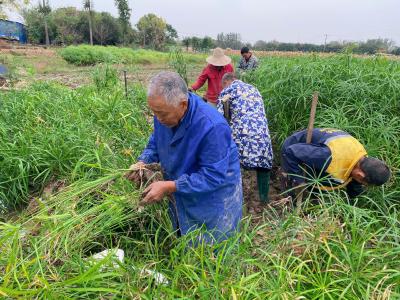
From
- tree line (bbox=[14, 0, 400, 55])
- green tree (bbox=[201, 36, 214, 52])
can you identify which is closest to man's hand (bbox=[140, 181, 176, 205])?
tree line (bbox=[14, 0, 400, 55])

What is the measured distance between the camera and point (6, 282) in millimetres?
1295

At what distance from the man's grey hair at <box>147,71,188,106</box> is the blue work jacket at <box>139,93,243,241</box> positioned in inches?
6.1

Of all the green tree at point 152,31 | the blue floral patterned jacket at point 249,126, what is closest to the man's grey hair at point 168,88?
the blue floral patterned jacket at point 249,126

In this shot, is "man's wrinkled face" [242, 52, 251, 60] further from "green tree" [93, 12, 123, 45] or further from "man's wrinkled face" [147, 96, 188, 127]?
"green tree" [93, 12, 123, 45]

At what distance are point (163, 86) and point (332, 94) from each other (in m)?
2.73

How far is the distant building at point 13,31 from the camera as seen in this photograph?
28702mm

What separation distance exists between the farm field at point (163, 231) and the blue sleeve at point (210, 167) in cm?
26

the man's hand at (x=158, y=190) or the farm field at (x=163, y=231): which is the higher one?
the man's hand at (x=158, y=190)

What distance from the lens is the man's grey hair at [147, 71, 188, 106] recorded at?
1.58 meters

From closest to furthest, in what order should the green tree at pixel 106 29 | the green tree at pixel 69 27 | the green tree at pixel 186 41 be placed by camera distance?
1. the green tree at pixel 69 27
2. the green tree at pixel 186 41
3. the green tree at pixel 106 29

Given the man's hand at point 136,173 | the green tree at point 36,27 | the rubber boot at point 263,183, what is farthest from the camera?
the green tree at point 36,27

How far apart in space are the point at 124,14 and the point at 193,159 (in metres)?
38.2

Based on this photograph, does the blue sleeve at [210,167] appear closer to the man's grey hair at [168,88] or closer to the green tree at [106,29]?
the man's grey hair at [168,88]

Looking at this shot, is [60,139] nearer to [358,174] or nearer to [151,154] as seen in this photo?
[151,154]
